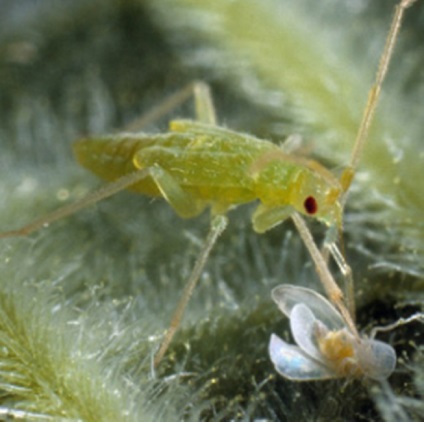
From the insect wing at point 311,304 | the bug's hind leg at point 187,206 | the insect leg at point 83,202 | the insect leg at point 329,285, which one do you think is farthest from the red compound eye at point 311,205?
the insect leg at point 83,202

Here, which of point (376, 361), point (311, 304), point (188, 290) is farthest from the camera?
point (188, 290)

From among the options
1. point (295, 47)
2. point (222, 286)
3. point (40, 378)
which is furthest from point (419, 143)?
point (40, 378)

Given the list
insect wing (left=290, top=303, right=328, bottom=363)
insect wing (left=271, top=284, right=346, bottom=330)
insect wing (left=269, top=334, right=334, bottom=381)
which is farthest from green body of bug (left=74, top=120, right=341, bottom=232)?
insect wing (left=269, top=334, right=334, bottom=381)

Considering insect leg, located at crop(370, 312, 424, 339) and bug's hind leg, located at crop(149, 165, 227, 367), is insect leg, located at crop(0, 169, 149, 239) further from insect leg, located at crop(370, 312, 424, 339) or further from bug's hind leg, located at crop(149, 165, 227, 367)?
insect leg, located at crop(370, 312, 424, 339)

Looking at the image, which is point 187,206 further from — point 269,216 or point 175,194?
point 269,216

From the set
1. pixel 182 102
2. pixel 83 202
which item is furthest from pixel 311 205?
pixel 182 102

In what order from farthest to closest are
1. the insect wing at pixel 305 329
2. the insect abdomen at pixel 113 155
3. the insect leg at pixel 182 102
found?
1. the insect leg at pixel 182 102
2. the insect abdomen at pixel 113 155
3. the insect wing at pixel 305 329

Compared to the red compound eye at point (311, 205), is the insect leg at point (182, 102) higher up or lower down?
higher up

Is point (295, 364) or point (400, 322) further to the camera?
point (400, 322)

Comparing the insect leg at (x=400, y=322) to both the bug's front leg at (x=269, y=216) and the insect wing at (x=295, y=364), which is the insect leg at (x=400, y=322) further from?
the bug's front leg at (x=269, y=216)
